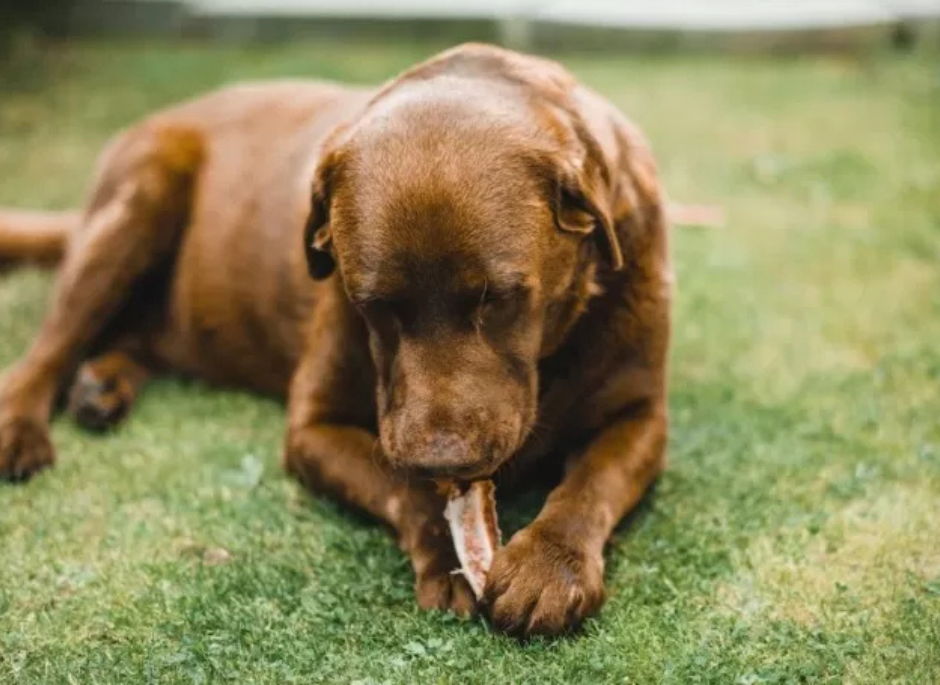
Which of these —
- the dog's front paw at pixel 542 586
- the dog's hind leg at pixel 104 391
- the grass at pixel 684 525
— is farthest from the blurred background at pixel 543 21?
the dog's front paw at pixel 542 586

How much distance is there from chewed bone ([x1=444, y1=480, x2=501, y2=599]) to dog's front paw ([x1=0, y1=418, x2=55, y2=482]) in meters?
1.40

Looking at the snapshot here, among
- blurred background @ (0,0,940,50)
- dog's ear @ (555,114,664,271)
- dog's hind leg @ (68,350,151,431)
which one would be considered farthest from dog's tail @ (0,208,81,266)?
blurred background @ (0,0,940,50)

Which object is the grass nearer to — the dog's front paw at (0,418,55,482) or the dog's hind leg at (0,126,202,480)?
the dog's front paw at (0,418,55,482)

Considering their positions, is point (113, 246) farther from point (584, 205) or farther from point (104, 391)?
point (584, 205)

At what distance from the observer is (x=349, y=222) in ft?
9.68

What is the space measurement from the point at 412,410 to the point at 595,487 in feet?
2.00

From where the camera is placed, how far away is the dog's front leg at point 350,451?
312 centimetres

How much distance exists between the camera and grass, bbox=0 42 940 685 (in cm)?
276

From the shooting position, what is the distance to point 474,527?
9.89 ft

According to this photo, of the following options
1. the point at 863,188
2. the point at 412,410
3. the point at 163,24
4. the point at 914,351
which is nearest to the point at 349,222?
the point at 412,410

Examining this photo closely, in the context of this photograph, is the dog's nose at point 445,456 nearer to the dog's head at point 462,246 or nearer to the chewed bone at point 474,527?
A: the dog's head at point 462,246

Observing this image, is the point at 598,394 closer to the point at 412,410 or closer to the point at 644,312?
the point at 644,312

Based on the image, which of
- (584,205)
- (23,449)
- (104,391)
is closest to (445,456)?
(584,205)

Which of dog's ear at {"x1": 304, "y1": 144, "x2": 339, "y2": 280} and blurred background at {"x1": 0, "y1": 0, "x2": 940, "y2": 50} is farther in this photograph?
blurred background at {"x1": 0, "y1": 0, "x2": 940, "y2": 50}
